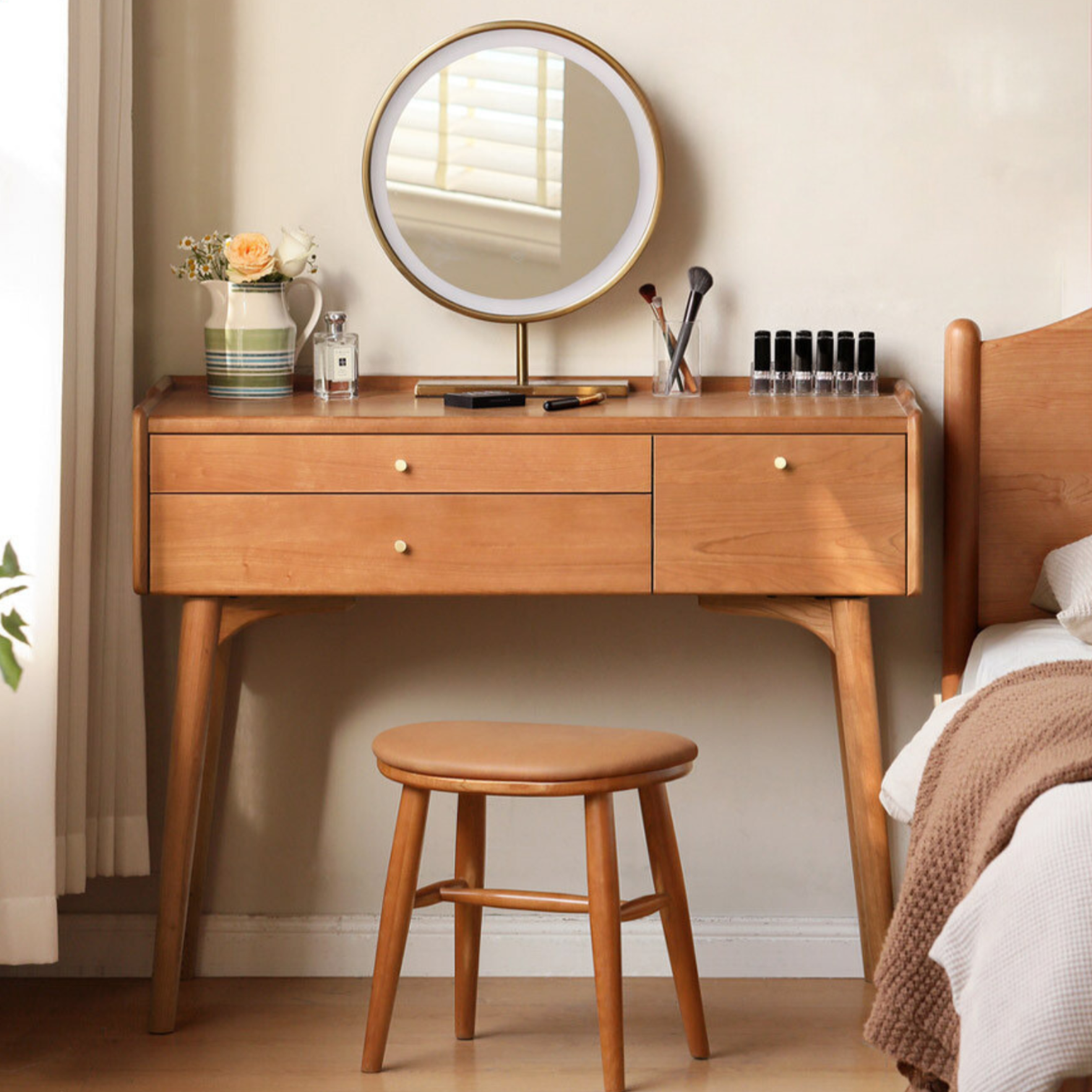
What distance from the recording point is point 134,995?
7.49 ft

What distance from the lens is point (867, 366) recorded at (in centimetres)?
218

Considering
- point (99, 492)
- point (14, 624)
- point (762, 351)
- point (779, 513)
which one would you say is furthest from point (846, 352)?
point (14, 624)

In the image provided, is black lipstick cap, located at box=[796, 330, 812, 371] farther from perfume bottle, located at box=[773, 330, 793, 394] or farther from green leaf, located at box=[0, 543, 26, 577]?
green leaf, located at box=[0, 543, 26, 577]

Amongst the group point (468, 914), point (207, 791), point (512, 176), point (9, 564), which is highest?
point (512, 176)

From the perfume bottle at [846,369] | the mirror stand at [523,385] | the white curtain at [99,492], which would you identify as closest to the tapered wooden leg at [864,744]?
the perfume bottle at [846,369]

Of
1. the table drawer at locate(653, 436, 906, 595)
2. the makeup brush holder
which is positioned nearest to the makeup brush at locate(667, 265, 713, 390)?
the makeup brush holder

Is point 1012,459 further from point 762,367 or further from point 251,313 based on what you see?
point 251,313

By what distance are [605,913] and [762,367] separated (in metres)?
0.89

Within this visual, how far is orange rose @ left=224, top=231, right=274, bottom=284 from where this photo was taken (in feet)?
7.02

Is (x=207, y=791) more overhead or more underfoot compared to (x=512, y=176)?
more underfoot

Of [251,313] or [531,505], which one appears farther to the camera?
[251,313]

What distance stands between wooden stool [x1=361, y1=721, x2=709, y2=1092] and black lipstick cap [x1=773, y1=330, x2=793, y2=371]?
2.08 ft

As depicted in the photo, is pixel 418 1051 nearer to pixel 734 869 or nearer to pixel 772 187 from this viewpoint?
pixel 734 869

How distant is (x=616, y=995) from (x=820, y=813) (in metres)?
0.66
